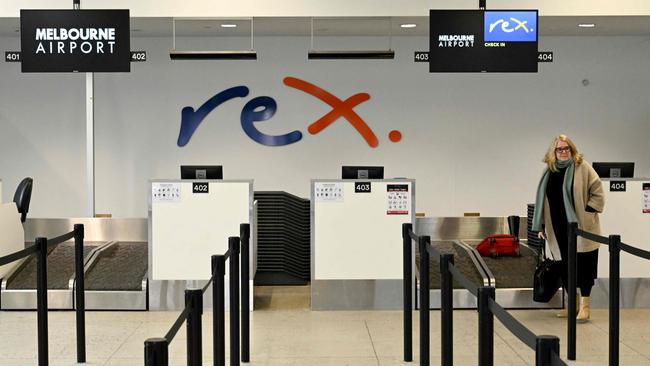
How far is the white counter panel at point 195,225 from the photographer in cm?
768

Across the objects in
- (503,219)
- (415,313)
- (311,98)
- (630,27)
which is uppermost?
(630,27)

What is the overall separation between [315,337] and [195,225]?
1.57 metres

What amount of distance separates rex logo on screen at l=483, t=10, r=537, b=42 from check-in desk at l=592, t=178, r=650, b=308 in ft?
4.74

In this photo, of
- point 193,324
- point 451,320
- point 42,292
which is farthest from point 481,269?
point 193,324

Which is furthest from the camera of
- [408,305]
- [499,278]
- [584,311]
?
[499,278]

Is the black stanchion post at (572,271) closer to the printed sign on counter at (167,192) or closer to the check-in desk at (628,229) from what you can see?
the check-in desk at (628,229)

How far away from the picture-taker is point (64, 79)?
39.8 ft

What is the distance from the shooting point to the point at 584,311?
7191 millimetres

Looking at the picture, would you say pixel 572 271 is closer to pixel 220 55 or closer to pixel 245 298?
pixel 245 298

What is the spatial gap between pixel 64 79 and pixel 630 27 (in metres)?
7.07

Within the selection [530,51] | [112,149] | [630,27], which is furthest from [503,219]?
[112,149]

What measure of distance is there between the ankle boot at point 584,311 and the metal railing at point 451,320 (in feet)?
6.12

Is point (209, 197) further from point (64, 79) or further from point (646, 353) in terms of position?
point (64, 79)

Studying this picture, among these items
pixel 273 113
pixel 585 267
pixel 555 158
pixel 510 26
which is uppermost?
pixel 510 26
